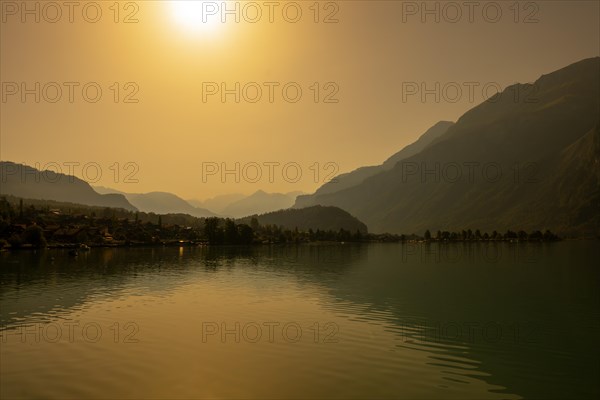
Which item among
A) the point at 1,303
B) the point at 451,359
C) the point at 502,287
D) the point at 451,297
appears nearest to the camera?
the point at 451,359

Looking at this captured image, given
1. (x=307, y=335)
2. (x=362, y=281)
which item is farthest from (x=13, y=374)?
(x=362, y=281)

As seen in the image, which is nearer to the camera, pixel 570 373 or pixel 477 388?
pixel 477 388

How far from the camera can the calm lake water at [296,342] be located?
30156mm

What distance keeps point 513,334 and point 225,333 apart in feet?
93.9

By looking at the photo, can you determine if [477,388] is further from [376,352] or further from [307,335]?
[307,335]

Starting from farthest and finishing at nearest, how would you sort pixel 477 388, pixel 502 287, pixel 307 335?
pixel 502 287 < pixel 307 335 < pixel 477 388

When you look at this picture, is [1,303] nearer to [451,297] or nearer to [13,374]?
[13,374]

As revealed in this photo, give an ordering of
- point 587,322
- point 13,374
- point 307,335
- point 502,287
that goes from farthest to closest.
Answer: point 502,287 → point 587,322 → point 307,335 → point 13,374

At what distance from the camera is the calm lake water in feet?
98.9

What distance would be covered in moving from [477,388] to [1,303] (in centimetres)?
6127

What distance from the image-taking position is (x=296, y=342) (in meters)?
42.4

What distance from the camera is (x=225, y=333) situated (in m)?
46.7

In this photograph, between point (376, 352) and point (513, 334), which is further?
point (513, 334)

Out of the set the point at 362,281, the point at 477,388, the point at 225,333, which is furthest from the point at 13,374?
the point at 362,281
